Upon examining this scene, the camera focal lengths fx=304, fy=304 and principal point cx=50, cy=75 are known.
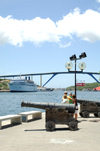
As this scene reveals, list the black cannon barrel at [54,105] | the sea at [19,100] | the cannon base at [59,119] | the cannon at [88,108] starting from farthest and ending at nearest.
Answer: the sea at [19,100] < the cannon at [88,108] < the black cannon barrel at [54,105] < the cannon base at [59,119]

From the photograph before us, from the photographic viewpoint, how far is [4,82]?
191375mm

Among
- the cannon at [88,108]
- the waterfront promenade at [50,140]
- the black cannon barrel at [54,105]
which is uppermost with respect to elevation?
the black cannon barrel at [54,105]

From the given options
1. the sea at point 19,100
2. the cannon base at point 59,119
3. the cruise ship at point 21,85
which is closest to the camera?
the cannon base at point 59,119

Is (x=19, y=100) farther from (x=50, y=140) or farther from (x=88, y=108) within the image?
(x=50, y=140)

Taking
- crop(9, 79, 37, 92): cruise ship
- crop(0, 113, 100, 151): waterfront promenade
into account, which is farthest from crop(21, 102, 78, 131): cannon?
crop(9, 79, 37, 92): cruise ship

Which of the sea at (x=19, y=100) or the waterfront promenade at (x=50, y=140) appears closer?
the waterfront promenade at (x=50, y=140)

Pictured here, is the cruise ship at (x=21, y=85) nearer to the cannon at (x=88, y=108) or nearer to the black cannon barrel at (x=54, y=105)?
the cannon at (x=88, y=108)

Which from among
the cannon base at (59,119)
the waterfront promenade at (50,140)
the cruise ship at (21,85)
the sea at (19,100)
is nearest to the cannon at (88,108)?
the sea at (19,100)

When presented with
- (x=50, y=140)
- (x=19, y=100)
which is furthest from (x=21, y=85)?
(x=50, y=140)

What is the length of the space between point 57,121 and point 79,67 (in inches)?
246

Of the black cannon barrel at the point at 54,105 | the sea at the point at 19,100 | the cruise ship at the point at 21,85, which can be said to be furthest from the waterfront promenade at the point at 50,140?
the cruise ship at the point at 21,85

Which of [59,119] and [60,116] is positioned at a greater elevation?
[60,116]

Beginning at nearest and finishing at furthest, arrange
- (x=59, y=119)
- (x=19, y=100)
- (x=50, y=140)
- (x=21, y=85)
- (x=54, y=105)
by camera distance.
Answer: (x=50, y=140) < (x=59, y=119) < (x=54, y=105) < (x=19, y=100) < (x=21, y=85)

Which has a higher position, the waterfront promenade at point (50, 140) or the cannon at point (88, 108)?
the cannon at point (88, 108)
